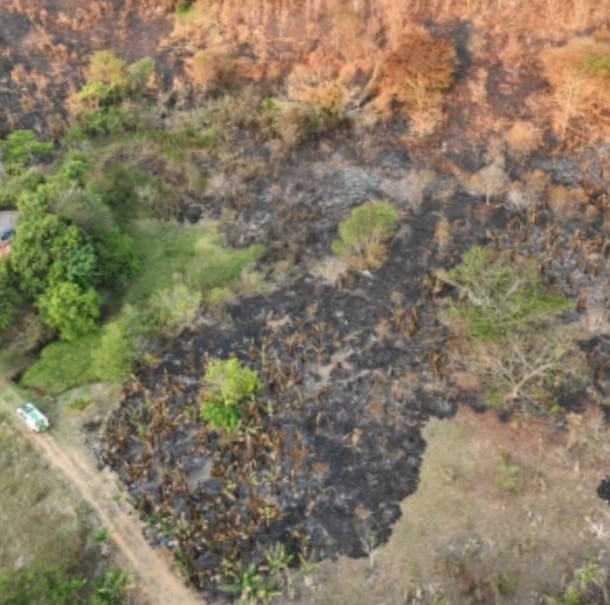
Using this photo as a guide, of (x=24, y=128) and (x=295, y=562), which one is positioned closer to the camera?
(x=295, y=562)

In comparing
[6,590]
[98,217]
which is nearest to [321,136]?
[98,217]

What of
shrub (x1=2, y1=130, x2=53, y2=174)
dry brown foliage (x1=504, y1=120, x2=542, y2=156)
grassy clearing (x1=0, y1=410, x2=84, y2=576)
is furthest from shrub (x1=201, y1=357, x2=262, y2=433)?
dry brown foliage (x1=504, y1=120, x2=542, y2=156)

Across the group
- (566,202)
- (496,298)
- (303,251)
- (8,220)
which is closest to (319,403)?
(496,298)

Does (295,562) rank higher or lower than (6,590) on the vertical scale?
lower

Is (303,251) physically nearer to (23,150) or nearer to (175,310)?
(175,310)

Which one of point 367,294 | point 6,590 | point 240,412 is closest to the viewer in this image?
point 6,590

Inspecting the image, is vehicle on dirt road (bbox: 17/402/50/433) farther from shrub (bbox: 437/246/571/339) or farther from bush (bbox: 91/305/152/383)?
shrub (bbox: 437/246/571/339)

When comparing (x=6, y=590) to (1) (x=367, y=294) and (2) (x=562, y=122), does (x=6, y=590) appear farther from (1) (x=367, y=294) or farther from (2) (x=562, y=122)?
(2) (x=562, y=122)
